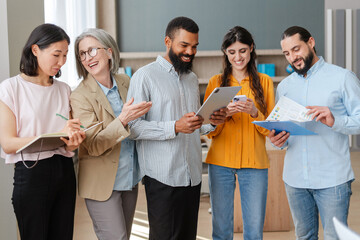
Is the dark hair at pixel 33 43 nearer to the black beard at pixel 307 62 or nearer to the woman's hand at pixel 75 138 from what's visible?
the woman's hand at pixel 75 138

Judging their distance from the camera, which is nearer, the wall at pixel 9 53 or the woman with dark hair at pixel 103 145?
the woman with dark hair at pixel 103 145

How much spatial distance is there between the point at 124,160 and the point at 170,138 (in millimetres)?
293

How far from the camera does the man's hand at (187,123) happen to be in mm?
2172

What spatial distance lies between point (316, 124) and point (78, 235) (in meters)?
2.59

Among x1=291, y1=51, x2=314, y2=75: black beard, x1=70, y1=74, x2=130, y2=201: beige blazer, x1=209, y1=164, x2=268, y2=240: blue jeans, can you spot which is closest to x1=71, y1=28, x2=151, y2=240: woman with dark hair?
x1=70, y1=74, x2=130, y2=201: beige blazer

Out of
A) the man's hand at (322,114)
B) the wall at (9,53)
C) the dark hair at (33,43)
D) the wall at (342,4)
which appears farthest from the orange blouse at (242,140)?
the wall at (342,4)

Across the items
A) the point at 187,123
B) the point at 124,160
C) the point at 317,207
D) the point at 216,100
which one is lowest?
the point at 317,207

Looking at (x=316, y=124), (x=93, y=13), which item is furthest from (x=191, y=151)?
(x=93, y=13)

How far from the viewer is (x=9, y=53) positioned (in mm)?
2473

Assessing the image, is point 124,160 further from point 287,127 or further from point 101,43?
point 287,127

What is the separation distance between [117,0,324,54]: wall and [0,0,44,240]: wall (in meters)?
5.00

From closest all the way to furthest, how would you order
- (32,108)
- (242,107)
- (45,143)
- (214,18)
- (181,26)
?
(45,143) → (32,108) → (181,26) → (242,107) → (214,18)

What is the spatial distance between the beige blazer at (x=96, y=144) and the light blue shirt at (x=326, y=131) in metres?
0.96

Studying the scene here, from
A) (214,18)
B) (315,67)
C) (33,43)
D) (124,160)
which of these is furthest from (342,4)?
(33,43)
